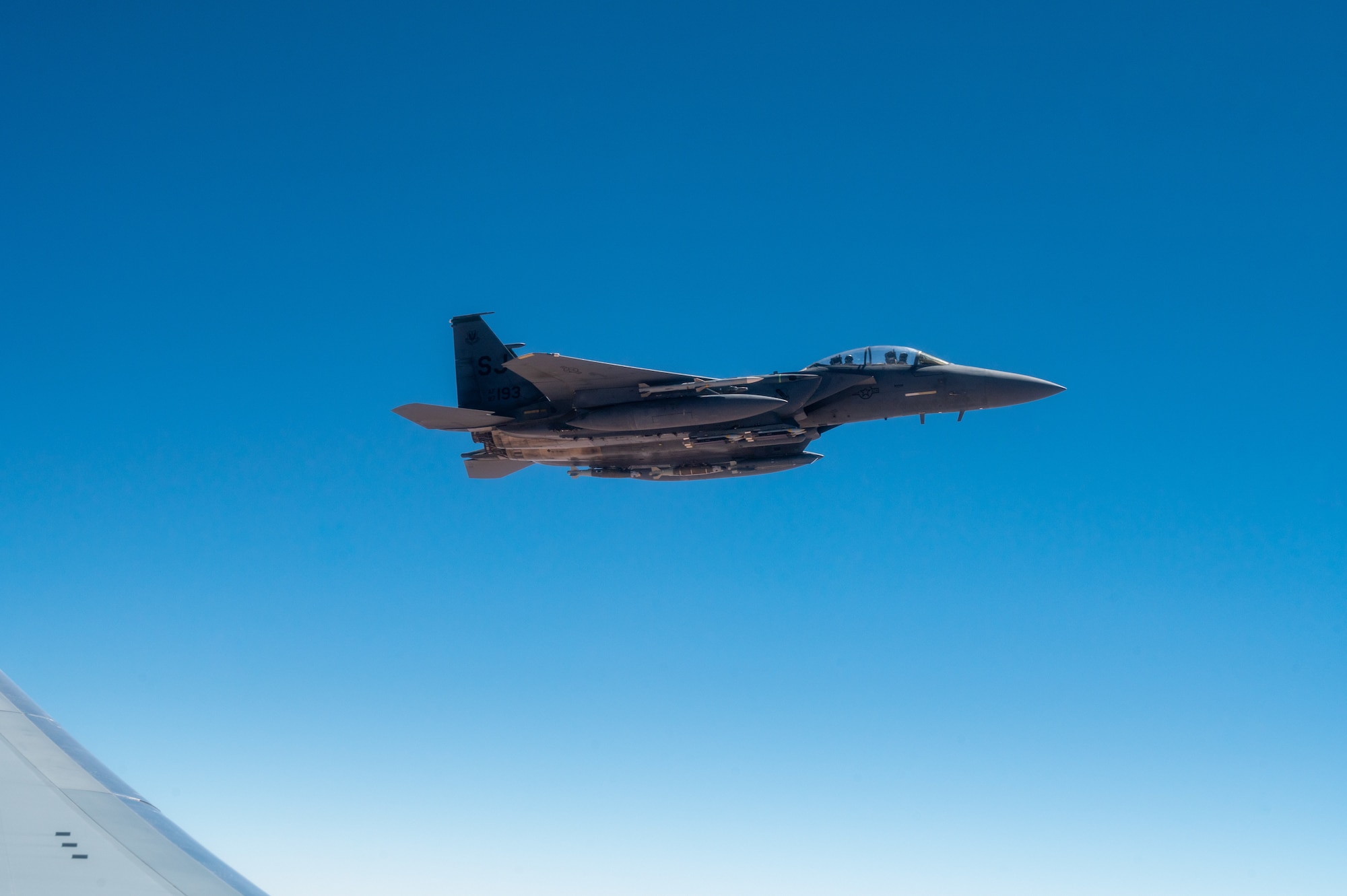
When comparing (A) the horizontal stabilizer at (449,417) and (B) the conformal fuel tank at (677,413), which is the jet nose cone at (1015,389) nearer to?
(B) the conformal fuel tank at (677,413)

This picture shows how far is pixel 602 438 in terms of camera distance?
30062 millimetres

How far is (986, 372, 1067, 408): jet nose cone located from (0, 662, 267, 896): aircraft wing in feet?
82.8

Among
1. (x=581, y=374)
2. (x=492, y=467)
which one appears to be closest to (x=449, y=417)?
(x=492, y=467)

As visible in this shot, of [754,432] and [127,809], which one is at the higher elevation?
[754,432]

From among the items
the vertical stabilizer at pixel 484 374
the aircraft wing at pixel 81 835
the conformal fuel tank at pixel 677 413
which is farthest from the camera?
the vertical stabilizer at pixel 484 374

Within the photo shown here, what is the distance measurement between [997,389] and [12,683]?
26024mm

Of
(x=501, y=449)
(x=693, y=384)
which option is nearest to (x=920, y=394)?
(x=693, y=384)

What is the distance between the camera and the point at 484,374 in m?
33.3

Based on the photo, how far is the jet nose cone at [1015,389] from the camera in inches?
1128

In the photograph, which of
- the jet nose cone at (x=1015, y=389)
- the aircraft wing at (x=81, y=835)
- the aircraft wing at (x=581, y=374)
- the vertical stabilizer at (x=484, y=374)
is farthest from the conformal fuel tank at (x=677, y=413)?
the aircraft wing at (x=81, y=835)

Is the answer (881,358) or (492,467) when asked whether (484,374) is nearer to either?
(492,467)

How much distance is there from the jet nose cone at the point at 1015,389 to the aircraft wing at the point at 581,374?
930 centimetres

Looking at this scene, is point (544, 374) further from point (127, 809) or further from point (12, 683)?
point (127, 809)

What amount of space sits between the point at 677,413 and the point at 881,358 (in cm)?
703
